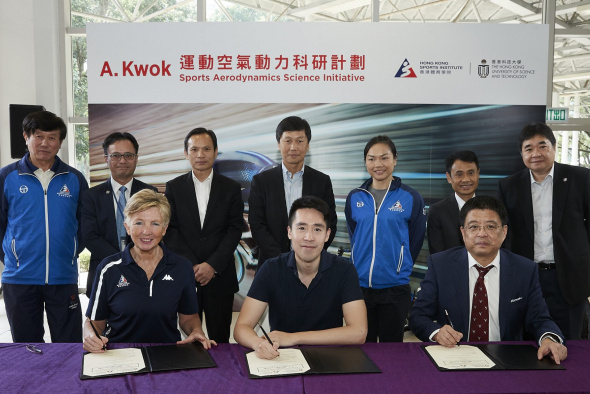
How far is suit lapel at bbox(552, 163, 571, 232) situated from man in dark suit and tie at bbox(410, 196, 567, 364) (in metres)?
0.78

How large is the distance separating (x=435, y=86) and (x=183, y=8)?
2.73 metres

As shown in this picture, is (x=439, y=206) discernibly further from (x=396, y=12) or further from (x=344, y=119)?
(x=396, y=12)

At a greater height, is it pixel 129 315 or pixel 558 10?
pixel 558 10

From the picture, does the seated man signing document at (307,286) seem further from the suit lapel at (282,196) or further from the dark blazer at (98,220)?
the dark blazer at (98,220)

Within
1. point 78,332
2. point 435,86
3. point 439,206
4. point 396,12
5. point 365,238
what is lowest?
point 78,332

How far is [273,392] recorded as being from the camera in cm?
136

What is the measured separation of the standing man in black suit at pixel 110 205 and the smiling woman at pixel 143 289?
0.74 metres

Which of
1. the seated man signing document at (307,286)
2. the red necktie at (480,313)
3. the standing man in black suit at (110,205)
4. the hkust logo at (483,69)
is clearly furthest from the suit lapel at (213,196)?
the hkust logo at (483,69)

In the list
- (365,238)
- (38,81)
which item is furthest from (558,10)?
(38,81)

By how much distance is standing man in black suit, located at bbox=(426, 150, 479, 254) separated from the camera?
2.77 meters

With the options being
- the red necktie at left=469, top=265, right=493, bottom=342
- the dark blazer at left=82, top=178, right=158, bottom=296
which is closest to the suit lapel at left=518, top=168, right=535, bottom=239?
the red necktie at left=469, top=265, right=493, bottom=342

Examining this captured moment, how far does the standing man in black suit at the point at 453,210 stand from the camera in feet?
9.10

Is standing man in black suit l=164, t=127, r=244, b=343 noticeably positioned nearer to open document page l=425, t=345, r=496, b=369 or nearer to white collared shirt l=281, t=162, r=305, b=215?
white collared shirt l=281, t=162, r=305, b=215

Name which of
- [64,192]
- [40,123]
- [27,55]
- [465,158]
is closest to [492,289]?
[465,158]
